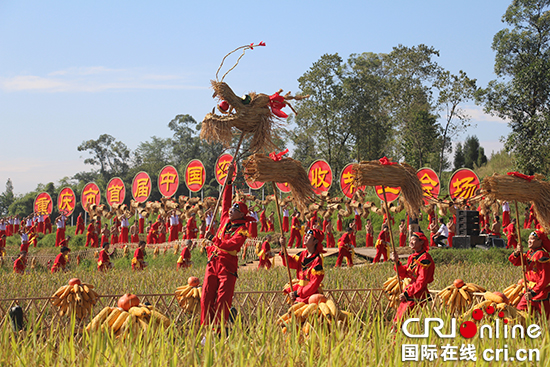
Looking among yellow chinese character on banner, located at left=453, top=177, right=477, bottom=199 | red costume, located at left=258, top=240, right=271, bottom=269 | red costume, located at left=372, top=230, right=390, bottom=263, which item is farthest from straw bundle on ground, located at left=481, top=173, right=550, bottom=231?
yellow chinese character on banner, located at left=453, top=177, right=477, bottom=199

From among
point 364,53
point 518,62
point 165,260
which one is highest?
point 364,53

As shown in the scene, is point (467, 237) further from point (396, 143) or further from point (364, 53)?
point (364, 53)

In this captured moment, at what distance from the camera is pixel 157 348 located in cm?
302

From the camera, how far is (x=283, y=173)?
4965 mm

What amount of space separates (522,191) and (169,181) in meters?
17.4

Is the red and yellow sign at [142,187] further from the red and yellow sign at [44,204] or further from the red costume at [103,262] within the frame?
the red costume at [103,262]

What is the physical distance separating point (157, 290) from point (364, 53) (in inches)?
1185

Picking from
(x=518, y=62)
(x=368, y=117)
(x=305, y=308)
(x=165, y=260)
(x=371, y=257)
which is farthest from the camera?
(x=368, y=117)

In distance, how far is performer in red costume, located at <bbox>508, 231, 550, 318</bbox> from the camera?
5.23 m

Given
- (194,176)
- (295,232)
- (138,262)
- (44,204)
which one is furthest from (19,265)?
(44,204)

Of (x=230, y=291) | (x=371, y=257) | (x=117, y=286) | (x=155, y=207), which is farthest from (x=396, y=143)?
(x=230, y=291)

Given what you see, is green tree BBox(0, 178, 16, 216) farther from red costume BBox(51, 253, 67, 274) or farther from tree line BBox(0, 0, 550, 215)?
red costume BBox(51, 253, 67, 274)

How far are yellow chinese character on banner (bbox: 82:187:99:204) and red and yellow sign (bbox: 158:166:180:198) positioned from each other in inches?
247

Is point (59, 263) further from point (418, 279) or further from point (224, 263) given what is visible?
point (418, 279)
